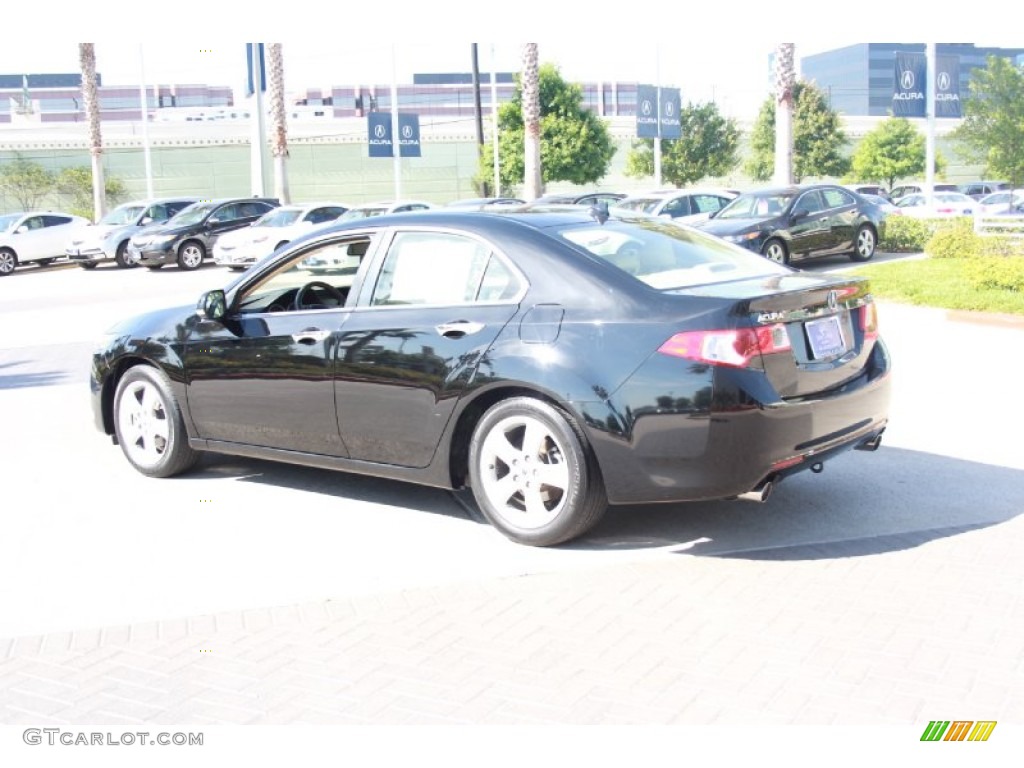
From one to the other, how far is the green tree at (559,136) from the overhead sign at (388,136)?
17.2ft

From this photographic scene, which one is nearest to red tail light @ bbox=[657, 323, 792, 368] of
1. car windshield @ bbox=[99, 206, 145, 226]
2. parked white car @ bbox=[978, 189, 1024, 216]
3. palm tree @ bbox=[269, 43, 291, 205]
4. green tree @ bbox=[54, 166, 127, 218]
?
car windshield @ bbox=[99, 206, 145, 226]

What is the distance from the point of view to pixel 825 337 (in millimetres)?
5820

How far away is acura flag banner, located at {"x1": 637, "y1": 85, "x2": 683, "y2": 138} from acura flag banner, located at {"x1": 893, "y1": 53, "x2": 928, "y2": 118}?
1427 cm

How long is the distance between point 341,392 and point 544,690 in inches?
103

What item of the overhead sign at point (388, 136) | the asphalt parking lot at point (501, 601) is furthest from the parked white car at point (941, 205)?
the asphalt parking lot at point (501, 601)

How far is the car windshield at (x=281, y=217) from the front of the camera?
2892 centimetres

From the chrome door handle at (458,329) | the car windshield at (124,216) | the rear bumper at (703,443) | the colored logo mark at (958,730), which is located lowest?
the colored logo mark at (958,730)

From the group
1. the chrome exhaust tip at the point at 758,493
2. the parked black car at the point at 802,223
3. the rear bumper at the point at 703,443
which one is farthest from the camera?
the parked black car at the point at 802,223

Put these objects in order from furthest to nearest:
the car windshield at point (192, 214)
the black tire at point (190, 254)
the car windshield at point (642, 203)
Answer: the car windshield at point (192, 214), the black tire at point (190, 254), the car windshield at point (642, 203)

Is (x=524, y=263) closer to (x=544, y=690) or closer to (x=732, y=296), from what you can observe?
(x=732, y=296)

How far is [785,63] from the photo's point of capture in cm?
2955

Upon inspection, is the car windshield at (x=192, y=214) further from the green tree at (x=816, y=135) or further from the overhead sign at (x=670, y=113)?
the green tree at (x=816, y=135)

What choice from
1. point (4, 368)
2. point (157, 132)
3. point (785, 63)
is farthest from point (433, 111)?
point (4, 368)

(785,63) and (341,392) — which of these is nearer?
(341,392)
